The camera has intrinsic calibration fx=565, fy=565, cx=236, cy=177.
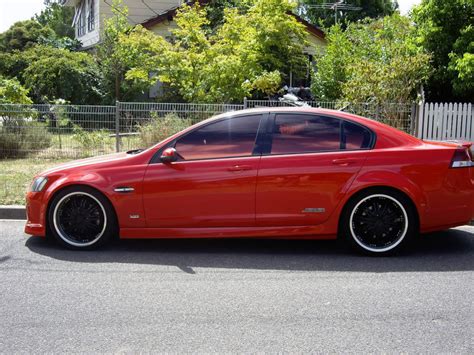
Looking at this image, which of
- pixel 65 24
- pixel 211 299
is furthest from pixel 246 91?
pixel 65 24

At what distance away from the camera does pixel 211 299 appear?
4625 mm

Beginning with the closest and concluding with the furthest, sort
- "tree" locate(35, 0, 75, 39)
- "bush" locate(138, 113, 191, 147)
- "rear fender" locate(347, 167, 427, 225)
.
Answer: "rear fender" locate(347, 167, 427, 225), "bush" locate(138, 113, 191, 147), "tree" locate(35, 0, 75, 39)

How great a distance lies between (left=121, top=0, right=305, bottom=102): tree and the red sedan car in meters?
9.09

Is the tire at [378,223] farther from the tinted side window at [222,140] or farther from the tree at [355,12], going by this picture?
the tree at [355,12]

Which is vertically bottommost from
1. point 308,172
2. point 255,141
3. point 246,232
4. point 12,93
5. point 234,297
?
point 234,297

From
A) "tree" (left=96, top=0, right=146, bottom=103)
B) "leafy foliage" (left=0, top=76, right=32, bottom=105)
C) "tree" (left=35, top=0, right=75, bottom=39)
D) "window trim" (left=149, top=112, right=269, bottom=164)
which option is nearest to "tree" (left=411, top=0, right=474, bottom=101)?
"window trim" (left=149, top=112, right=269, bottom=164)

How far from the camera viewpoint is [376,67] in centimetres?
1213

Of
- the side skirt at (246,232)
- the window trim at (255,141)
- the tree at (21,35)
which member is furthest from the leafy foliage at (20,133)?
the tree at (21,35)

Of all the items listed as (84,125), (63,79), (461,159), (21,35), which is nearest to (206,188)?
(461,159)

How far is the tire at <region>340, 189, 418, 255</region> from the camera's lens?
18.9ft

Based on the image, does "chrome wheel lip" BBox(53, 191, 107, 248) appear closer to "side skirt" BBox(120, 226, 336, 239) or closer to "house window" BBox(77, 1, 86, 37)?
"side skirt" BBox(120, 226, 336, 239)

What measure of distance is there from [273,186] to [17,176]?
6.20 m

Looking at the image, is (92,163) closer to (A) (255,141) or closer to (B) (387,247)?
(A) (255,141)

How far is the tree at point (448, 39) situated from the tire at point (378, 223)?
595cm
